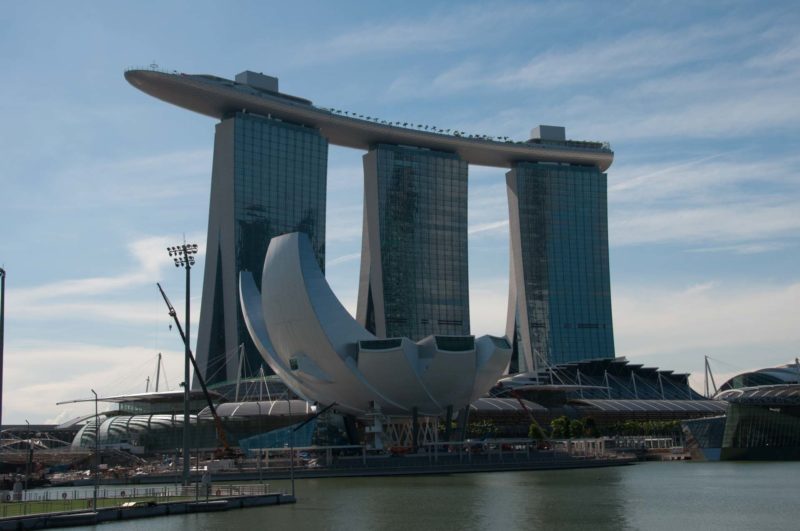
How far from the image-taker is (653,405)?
146750 mm

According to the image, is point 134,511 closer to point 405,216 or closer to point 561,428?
point 561,428

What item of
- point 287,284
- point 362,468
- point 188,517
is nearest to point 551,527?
point 188,517

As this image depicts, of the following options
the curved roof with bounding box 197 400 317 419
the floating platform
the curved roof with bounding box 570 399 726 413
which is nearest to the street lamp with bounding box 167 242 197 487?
the floating platform

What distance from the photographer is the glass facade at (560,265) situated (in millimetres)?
174125

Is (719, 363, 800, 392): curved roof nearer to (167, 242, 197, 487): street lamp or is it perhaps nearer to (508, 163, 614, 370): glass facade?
(508, 163, 614, 370): glass facade

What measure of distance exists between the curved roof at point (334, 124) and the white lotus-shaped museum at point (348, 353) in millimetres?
49222

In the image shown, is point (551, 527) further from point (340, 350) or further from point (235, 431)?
point (235, 431)

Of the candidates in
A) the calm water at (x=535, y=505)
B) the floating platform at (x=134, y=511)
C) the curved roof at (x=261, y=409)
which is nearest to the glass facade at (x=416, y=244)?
the curved roof at (x=261, y=409)

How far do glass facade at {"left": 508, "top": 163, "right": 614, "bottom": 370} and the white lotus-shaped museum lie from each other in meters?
74.8

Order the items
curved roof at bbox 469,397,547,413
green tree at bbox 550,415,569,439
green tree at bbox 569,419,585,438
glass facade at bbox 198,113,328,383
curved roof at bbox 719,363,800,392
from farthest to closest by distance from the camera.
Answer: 1. curved roof at bbox 719,363,800,392
2. glass facade at bbox 198,113,328,383
3. curved roof at bbox 469,397,547,413
4. green tree at bbox 569,419,585,438
5. green tree at bbox 550,415,569,439

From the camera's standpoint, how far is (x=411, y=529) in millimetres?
45938

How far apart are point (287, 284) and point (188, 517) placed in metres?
44.4

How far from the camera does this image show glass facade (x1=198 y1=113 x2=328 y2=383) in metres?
145

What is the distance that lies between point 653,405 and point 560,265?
120ft
